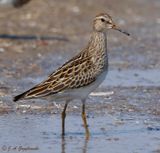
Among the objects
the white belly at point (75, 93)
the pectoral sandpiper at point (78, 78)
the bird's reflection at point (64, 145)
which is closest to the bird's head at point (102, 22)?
the pectoral sandpiper at point (78, 78)

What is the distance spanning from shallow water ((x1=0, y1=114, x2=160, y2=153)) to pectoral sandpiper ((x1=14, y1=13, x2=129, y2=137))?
10.4 inches

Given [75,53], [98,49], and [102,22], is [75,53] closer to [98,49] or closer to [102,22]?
[102,22]

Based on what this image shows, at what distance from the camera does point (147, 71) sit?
13594mm

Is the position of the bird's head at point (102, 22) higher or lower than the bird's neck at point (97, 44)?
higher

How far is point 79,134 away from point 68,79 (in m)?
0.70

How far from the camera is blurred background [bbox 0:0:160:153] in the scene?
9.45m

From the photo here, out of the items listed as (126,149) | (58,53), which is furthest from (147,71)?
(126,149)

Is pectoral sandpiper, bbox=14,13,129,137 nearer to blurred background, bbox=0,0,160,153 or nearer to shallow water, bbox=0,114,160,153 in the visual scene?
shallow water, bbox=0,114,160,153

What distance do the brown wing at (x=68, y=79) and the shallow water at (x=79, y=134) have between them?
20.8 inches

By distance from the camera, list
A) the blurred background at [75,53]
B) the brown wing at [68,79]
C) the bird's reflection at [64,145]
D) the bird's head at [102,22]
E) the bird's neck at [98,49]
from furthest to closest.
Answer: the bird's head at [102,22], the bird's neck at [98,49], the blurred background at [75,53], the brown wing at [68,79], the bird's reflection at [64,145]

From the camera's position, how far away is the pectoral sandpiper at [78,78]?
30.3ft

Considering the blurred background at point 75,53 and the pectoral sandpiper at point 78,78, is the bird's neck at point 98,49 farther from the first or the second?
the blurred background at point 75,53

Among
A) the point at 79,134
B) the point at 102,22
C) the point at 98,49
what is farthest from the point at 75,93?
the point at 102,22

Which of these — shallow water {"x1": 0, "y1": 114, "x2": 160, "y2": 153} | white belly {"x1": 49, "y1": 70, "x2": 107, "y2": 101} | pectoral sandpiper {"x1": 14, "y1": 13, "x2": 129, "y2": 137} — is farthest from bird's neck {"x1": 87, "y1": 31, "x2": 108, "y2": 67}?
shallow water {"x1": 0, "y1": 114, "x2": 160, "y2": 153}
